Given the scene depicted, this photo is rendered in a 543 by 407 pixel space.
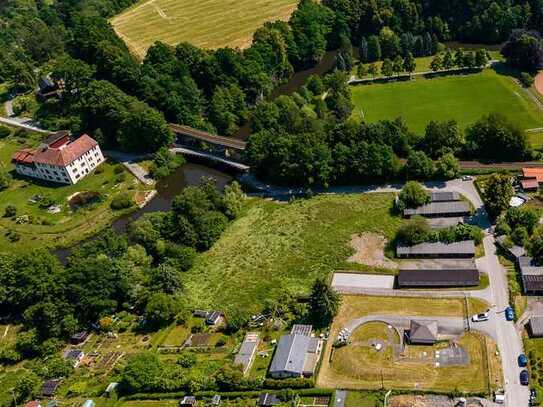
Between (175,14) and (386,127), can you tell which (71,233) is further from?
(175,14)

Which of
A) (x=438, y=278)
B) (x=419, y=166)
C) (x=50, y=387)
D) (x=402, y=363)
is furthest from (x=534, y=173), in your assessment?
(x=50, y=387)

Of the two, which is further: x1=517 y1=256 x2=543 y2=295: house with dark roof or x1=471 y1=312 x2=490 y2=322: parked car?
x1=517 y1=256 x2=543 y2=295: house with dark roof

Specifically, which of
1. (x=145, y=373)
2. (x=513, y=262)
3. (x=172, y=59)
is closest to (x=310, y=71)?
(x=172, y=59)

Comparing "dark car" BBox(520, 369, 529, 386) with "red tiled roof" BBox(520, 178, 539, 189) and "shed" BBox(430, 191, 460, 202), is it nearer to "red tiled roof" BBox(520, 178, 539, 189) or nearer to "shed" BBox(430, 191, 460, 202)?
"shed" BBox(430, 191, 460, 202)

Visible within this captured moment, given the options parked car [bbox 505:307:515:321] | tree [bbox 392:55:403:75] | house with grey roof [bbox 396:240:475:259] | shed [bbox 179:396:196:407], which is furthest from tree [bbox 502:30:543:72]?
shed [bbox 179:396:196:407]

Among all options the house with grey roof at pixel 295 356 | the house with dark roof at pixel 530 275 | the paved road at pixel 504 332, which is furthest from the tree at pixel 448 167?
the house with grey roof at pixel 295 356

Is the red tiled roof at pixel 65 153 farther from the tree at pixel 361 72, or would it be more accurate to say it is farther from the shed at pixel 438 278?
the shed at pixel 438 278

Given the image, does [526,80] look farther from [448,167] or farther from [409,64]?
[448,167]
